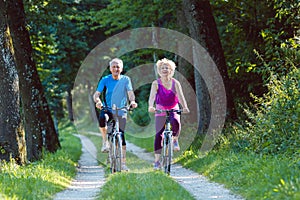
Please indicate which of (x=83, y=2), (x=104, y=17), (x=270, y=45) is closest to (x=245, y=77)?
(x=270, y=45)

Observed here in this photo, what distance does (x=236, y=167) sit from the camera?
10250mm

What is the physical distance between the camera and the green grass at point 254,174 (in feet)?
22.8

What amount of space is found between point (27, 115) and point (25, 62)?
1586 mm

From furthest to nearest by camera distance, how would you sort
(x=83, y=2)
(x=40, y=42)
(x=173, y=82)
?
(x=83, y=2) → (x=40, y=42) → (x=173, y=82)

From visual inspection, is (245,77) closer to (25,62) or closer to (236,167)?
(25,62)

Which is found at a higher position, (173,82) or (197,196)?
(173,82)

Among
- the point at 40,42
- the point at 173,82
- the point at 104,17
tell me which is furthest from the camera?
the point at 104,17

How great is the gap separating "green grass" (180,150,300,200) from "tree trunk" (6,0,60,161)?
5.73 metres

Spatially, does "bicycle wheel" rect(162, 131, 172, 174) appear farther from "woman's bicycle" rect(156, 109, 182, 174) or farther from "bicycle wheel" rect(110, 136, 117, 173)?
"bicycle wheel" rect(110, 136, 117, 173)

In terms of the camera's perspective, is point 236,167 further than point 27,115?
No

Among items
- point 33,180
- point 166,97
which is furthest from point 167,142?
point 33,180

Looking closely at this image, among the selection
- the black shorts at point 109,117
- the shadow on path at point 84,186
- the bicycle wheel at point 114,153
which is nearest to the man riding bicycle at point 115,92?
the black shorts at point 109,117

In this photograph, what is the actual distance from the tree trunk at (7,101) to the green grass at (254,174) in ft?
13.8

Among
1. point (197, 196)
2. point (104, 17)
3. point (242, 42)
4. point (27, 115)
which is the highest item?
point (104, 17)
